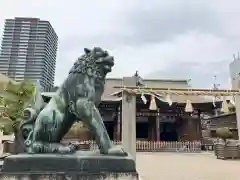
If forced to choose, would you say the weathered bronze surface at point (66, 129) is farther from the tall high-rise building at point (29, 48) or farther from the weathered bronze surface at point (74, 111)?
the tall high-rise building at point (29, 48)

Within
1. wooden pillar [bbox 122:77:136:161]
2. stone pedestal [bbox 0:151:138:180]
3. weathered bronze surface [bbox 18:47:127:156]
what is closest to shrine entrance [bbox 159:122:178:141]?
wooden pillar [bbox 122:77:136:161]

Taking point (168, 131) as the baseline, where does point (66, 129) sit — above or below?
below

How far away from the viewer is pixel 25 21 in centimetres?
5159

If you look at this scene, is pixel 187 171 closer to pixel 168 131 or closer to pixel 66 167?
pixel 66 167

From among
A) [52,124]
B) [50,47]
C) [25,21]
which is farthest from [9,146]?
[25,21]

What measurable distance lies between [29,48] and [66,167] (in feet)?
157

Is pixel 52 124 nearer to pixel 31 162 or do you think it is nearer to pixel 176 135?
pixel 31 162

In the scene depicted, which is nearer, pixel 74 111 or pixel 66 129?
pixel 74 111

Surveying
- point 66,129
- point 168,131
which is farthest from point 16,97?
point 168,131

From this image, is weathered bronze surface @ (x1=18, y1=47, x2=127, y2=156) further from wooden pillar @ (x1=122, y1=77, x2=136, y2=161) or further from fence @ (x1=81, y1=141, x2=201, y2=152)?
fence @ (x1=81, y1=141, x2=201, y2=152)

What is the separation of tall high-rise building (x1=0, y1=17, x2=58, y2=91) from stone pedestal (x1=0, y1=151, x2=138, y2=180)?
134 feet

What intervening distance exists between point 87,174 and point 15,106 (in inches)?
372

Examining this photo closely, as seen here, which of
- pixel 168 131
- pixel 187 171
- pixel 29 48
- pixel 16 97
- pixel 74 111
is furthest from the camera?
pixel 29 48

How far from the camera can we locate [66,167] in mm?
2803
